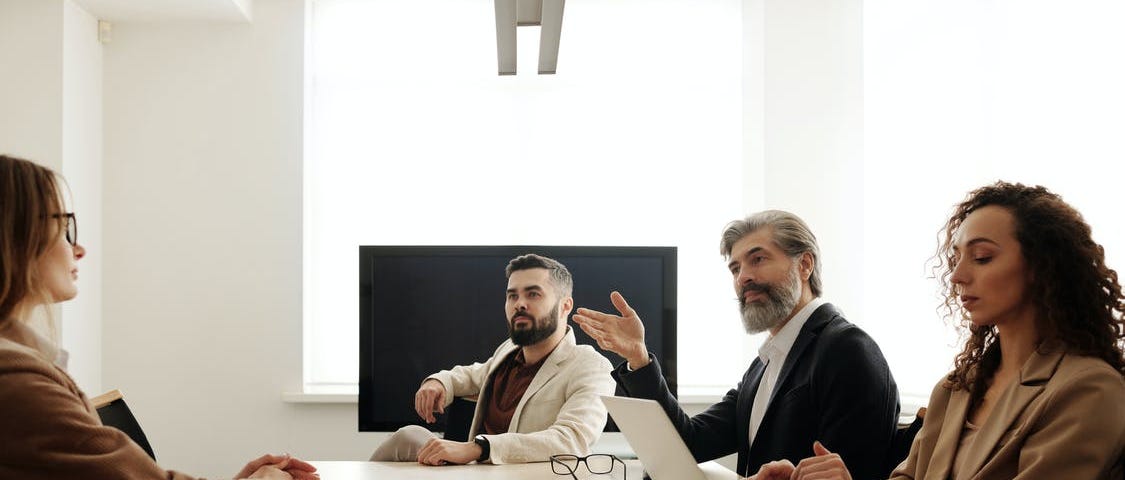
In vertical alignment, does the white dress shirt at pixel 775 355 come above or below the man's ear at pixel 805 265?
below

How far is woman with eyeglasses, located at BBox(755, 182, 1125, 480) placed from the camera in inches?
66.2

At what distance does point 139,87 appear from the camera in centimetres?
478

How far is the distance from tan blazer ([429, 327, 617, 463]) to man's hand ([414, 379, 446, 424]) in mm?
123

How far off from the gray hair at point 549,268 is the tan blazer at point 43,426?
2018 mm

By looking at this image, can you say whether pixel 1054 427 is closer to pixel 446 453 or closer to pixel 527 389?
pixel 446 453

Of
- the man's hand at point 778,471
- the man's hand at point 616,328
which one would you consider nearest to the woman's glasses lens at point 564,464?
the man's hand at point 616,328

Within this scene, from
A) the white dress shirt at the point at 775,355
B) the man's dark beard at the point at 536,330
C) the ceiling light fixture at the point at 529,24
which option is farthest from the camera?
the man's dark beard at the point at 536,330

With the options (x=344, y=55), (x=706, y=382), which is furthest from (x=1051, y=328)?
(x=344, y=55)

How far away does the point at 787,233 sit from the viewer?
295 centimetres

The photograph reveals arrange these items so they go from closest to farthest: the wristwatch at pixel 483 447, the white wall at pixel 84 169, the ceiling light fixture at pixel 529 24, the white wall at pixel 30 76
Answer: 1. the ceiling light fixture at pixel 529 24
2. the wristwatch at pixel 483 447
3. the white wall at pixel 30 76
4. the white wall at pixel 84 169

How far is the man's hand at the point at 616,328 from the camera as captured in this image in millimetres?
3307

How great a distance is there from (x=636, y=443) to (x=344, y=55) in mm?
3181

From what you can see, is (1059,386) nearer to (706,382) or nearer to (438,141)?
(706,382)

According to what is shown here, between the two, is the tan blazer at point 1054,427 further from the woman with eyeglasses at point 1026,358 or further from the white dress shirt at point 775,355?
the white dress shirt at point 775,355
